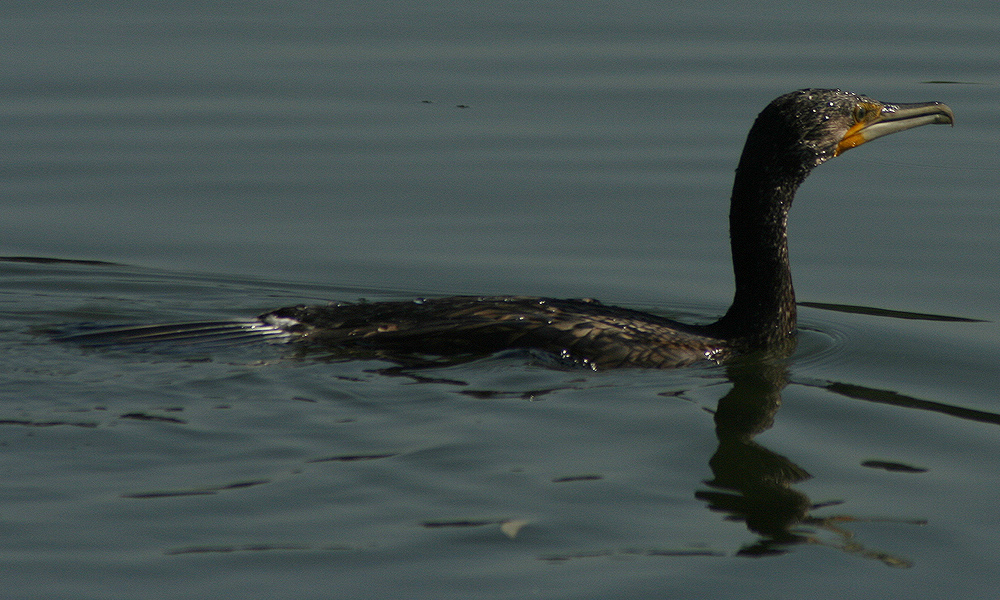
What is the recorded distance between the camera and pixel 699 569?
6.00 metres

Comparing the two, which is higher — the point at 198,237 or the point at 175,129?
the point at 175,129

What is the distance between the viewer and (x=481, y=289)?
10.2 m

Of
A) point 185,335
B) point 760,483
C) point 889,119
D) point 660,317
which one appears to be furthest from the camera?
point 889,119

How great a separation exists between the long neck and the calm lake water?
0.29 m

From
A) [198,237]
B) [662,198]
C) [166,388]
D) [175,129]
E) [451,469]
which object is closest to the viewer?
[451,469]

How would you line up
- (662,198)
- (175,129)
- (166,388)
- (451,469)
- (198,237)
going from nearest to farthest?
1. (451,469)
2. (166,388)
3. (198,237)
4. (662,198)
5. (175,129)

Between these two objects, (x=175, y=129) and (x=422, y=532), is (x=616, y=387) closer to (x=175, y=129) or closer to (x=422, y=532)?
(x=422, y=532)

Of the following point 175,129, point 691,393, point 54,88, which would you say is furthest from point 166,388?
point 54,88

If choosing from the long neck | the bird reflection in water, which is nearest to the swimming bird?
the long neck

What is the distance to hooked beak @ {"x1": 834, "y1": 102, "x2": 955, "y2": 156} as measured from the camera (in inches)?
356

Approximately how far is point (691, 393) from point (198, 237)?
4.28 meters

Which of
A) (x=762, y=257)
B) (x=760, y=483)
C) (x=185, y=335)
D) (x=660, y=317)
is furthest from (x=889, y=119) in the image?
(x=185, y=335)

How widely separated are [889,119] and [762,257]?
1113mm

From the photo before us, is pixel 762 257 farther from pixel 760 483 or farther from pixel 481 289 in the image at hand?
pixel 760 483
